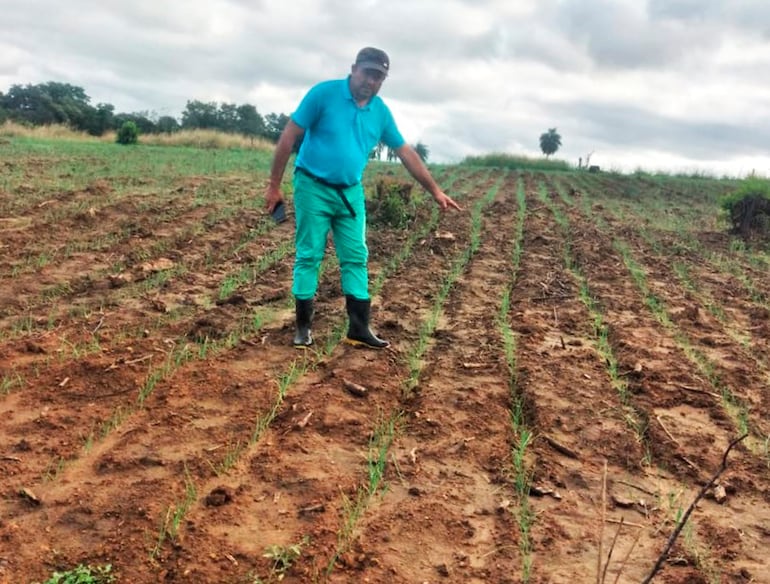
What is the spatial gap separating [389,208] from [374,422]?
6.18m

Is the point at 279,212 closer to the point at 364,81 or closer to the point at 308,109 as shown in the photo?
the point at 308,109

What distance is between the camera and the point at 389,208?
922 centimetres

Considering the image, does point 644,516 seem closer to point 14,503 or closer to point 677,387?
point 677,387

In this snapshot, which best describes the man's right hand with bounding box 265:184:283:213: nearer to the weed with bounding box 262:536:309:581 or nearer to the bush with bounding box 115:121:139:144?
the weed with bounding box 262:536:309:581

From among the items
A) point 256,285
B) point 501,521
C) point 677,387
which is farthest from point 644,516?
point 256,285

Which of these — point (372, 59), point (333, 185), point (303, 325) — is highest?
point (372, 59)

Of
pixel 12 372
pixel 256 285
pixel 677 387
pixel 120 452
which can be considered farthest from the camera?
pixel 256 285

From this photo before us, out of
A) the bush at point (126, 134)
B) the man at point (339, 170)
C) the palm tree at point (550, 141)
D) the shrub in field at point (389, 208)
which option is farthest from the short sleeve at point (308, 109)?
the palm tree at point (550, 141)

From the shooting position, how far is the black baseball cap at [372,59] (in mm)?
3877

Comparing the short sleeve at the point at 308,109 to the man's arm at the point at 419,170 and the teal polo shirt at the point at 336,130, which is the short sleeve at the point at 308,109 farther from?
the man's arm at the point at 419,170

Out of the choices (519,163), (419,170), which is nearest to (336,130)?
(419,170)

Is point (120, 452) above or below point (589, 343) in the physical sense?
below

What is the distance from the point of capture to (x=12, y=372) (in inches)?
138

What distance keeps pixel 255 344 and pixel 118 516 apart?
192 cm
